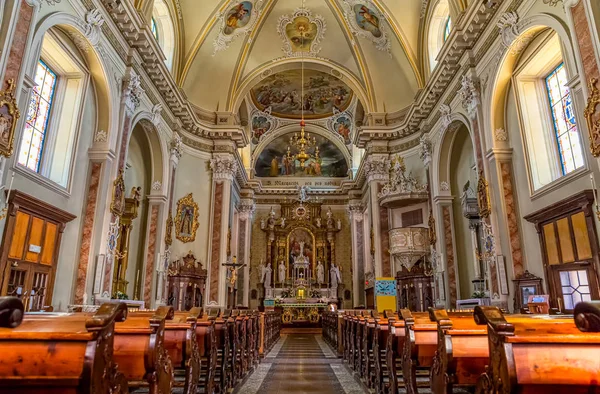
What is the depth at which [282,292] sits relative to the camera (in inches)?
858

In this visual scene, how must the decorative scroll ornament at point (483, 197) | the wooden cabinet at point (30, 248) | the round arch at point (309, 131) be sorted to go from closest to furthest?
the wooden cabinet at point (30, 248) < the decorative scroll ornament at point (483, 197) < the round arch at point (309, 131)

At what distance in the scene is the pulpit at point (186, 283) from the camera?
45.0ft

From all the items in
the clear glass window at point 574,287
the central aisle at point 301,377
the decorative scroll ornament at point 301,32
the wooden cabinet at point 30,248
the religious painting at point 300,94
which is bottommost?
the central aisle at point 301,377

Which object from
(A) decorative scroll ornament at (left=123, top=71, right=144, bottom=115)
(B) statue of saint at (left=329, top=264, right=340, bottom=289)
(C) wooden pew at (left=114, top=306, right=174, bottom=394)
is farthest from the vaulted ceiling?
(C) wooden pew at (left=114, top=306, right=174, bottom=394)

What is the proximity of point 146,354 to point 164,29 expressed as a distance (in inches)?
528

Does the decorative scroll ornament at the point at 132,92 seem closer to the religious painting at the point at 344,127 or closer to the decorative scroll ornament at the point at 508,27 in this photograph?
the decorative scroll ornament at the point at 508,27

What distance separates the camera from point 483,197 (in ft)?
31.4

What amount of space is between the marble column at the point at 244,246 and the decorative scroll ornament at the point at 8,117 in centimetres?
1477

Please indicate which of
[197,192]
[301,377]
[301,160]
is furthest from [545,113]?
[197,192]

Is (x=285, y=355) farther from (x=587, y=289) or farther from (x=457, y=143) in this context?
(x=457, y=143)

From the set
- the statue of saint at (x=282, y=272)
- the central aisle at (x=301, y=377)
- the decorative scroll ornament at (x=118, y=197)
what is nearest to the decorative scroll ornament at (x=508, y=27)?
the central aisle at (x=301, y=377)

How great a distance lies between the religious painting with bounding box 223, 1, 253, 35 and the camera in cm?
1514

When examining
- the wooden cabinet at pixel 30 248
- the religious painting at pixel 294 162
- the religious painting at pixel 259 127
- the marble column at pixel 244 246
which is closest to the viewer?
the wooden cabinet at pixel 30 248

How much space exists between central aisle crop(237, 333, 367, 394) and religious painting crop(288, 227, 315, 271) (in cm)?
1444
